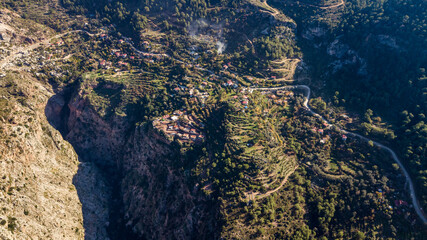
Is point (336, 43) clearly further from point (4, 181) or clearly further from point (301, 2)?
point (4, 181)

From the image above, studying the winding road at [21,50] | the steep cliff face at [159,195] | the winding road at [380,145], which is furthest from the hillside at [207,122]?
the winding road at [21,50]

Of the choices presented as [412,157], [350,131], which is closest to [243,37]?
[350,131]

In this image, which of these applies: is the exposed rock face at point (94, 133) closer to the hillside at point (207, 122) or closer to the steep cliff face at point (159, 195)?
the hillside at point (207, 122)

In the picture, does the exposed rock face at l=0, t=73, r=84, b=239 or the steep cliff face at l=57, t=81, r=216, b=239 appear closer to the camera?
the exposed rock face at l=0, t=73, r=84, b=239

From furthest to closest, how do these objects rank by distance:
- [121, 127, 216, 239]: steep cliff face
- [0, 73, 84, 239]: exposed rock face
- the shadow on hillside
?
the shadow on hillside, [121, 127, 216, 239]: steep cliff face, [0, 73, 84, 239]: exposed rock face

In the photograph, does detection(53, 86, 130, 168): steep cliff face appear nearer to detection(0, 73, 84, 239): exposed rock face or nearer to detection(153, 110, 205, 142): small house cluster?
detection(0, 73, 84, 239): exposed rock face

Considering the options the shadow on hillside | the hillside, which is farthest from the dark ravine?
the hillside

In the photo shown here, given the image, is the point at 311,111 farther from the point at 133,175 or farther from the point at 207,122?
the point at 133,175
